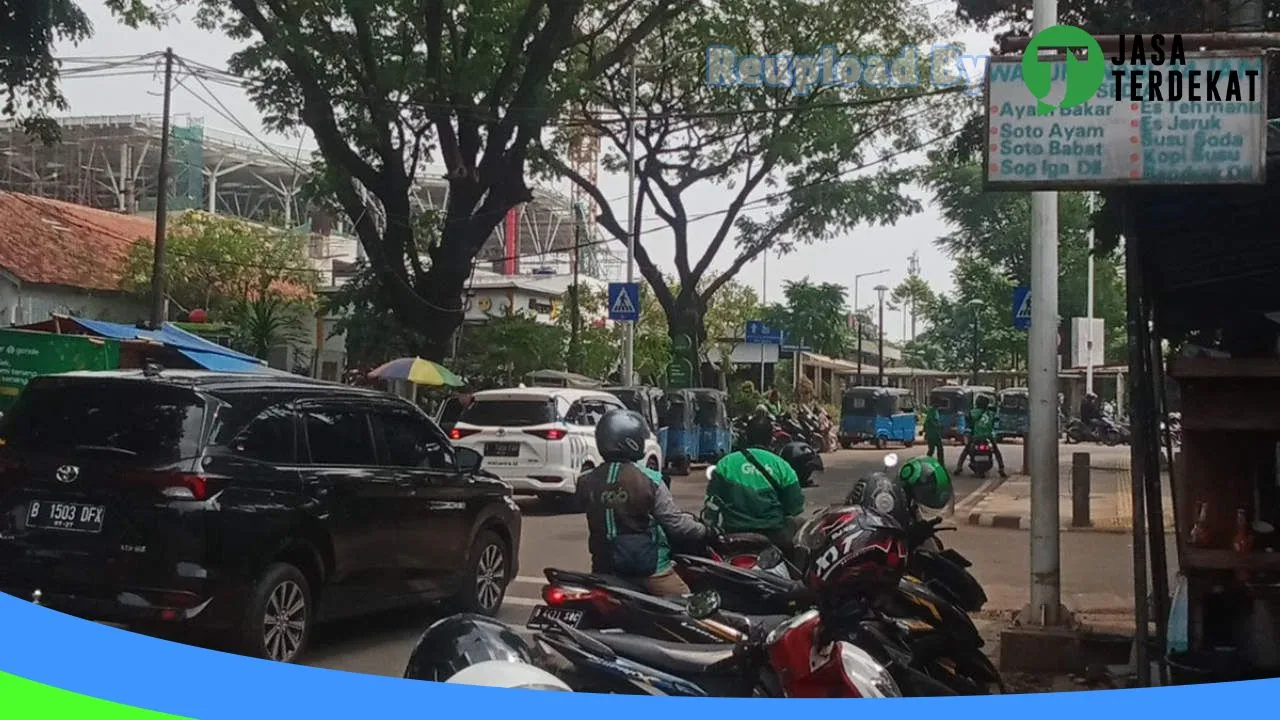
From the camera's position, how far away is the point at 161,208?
3.51 m

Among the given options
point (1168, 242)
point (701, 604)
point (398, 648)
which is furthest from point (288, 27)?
point (1168, 242)

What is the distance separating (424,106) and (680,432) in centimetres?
132

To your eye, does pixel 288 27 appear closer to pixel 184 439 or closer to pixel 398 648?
pixel 184 439

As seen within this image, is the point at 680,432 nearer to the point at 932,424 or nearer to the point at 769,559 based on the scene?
the point at 769,559

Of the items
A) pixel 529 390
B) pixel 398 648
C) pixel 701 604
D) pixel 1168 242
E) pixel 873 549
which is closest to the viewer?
pixel 873 549

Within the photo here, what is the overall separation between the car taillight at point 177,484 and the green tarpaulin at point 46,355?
54cm

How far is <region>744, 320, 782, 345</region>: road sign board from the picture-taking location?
12.1ft

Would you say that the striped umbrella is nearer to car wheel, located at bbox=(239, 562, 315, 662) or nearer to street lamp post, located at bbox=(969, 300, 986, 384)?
car wheel, located at bbox=(239, 562, 315, 662)

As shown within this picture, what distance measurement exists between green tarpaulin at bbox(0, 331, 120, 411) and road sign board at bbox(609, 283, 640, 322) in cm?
149

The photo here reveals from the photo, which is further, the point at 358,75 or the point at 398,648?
the point at 358,75

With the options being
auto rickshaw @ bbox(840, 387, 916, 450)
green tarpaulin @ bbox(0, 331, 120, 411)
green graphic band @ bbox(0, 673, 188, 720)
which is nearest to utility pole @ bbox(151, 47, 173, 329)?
green tarpaulin @ bbox(0, 331, 120, 411)

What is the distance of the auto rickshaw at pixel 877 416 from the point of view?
150 inches

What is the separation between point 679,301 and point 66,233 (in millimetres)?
1915

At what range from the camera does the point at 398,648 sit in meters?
3.21
